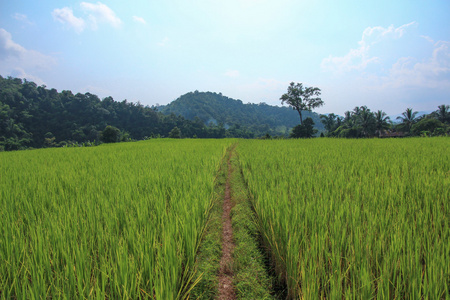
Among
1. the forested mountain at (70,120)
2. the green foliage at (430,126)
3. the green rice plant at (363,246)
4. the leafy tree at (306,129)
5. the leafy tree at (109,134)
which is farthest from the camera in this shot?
the forested mountain at (70,120)

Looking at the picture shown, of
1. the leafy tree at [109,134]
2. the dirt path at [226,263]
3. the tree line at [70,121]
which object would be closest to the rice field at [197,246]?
the dirt path at [226,263]

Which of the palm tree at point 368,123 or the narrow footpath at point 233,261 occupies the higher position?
the palm tree at point 368,123

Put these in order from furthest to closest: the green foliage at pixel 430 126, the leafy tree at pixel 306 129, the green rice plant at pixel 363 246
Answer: the leafy tree at pixel 306 129, the green foliage at pixel 430 126, the green rice plant at pixel 363 246

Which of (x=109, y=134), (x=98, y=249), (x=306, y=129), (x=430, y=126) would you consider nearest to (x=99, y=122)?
(x=109, y=134)

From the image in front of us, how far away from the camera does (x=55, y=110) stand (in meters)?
42.8

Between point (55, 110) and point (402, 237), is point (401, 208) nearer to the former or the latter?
point (402, 237)

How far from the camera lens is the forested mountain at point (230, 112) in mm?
88625

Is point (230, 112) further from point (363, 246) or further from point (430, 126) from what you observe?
point (363, 246)

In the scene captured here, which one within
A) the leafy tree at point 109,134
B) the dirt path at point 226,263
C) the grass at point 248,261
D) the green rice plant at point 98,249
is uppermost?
the leafy tree at point 109,134

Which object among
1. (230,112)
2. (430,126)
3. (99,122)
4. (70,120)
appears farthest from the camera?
(230,112)

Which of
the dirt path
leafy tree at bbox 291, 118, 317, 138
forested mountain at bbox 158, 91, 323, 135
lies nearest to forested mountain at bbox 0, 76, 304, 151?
leafy tree at bbox 291, 118, 317, 138

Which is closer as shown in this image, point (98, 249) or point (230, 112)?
point (98, 249)

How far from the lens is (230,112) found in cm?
10038

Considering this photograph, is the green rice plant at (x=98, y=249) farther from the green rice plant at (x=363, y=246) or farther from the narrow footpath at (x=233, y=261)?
the green rice plant at (x=363, y=246)
